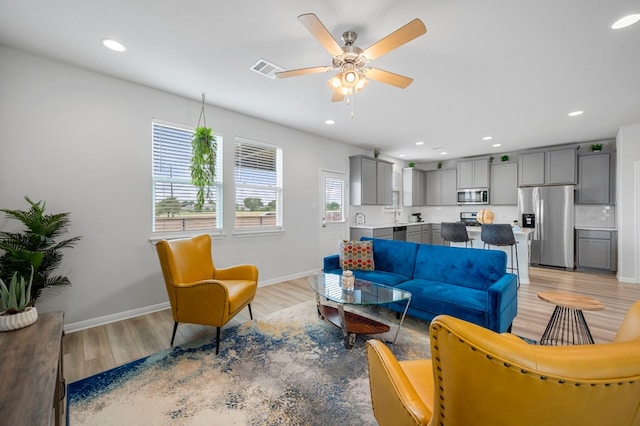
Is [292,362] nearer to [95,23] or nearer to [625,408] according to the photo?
[625,408]

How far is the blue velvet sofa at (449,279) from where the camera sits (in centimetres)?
232

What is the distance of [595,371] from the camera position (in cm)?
59

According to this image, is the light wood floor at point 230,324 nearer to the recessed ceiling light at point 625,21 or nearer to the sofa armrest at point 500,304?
the sofa armrest at point 500,304

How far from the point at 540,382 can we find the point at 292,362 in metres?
1.87

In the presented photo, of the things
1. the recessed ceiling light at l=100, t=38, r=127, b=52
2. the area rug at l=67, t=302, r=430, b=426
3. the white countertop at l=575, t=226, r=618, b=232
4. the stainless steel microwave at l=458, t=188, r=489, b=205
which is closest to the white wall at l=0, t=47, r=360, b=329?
the recessed ceiling light at l=100, t=38, r=127, b=52

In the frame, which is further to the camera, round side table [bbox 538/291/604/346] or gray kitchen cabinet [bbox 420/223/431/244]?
gray kitchen cabinet [bbox 420/223/431/244]

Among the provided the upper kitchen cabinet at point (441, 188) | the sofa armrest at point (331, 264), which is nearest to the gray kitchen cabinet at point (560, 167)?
the upper kitchen cabinet at point (441, 188)

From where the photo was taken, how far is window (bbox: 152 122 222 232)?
328 centimetres

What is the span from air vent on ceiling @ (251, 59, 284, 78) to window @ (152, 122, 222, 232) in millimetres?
1389

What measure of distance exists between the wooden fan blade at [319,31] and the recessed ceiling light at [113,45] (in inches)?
71.5

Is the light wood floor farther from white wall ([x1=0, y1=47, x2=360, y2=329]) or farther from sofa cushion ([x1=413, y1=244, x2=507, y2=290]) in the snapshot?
sofa cushion ([x1=413, y1=244, x2=507, y2=290])

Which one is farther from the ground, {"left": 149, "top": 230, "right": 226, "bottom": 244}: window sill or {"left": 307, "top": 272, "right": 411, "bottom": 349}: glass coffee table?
{"left": 149, "top": 230, "right": 226, "bottom": 244}: window sill

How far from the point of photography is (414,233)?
7023 millimetres

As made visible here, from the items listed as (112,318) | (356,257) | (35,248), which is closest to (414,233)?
(356,257)
